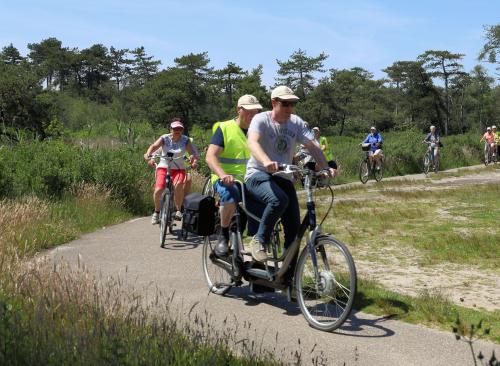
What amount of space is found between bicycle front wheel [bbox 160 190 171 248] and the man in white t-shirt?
3877mm

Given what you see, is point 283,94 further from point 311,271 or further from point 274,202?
point 311,271

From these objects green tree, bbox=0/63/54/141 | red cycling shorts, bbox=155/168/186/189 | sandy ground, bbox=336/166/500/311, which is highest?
green tree, bbox=0/63/54/141

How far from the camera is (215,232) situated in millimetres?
6840

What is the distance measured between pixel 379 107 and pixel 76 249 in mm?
98424

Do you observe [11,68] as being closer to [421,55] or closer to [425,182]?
[425,182]

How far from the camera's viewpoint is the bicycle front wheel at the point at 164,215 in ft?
31.3

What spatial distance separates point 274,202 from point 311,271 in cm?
69

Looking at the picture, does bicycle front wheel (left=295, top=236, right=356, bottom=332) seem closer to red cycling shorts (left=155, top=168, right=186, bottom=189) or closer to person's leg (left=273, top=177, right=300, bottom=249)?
person's leg (left=273, top=177, right=300, bottom=249)

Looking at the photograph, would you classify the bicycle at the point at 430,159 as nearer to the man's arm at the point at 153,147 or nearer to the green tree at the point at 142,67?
the man's arm at the point at 153,147

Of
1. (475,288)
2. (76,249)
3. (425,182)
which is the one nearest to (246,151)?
(475,288)

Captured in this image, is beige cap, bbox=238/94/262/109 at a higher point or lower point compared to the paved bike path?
higher

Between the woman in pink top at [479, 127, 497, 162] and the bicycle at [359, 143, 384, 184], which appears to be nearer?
the bicycle at [359, 143, 384, 184]

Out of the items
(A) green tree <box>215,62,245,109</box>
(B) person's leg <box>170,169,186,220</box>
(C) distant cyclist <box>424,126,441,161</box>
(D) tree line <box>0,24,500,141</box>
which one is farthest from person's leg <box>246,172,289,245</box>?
(A) green tree <box>215,62,245,109</box>

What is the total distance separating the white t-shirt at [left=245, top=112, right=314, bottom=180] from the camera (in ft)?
19.0
